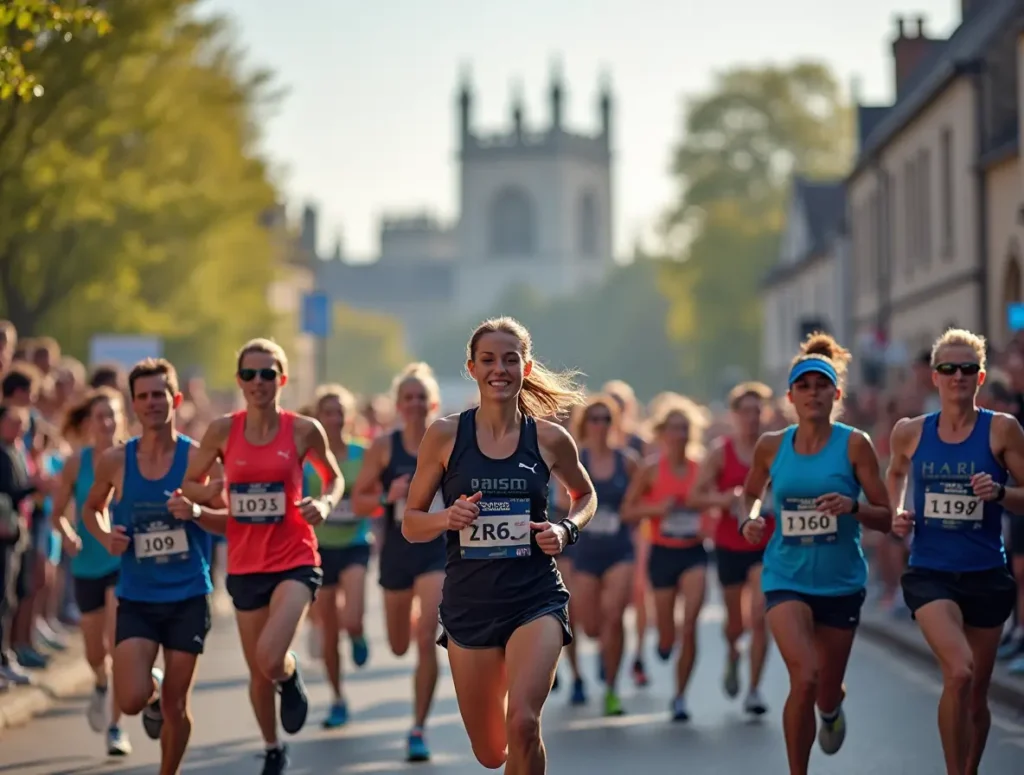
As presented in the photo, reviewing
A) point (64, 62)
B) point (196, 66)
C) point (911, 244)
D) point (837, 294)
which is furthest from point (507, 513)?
point (837, 294)

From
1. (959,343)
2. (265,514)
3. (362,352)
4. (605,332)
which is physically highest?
(605,332)

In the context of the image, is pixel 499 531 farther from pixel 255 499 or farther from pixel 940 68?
pixel 940 68

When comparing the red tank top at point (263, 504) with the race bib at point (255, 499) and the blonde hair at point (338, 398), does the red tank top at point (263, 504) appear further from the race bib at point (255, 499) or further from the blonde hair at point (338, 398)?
the blonde hair at point (338, 398)

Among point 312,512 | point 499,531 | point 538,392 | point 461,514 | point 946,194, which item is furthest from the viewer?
point 946,194

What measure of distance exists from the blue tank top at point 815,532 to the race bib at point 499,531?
188 cm

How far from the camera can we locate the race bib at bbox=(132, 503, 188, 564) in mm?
9984

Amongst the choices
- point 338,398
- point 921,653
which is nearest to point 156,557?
point 338,398

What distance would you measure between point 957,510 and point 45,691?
6922 mm

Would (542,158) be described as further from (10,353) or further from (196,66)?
(10,353)

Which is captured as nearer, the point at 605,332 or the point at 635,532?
the point at 635,532

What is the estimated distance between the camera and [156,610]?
9.86 m

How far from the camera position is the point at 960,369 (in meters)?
9.52

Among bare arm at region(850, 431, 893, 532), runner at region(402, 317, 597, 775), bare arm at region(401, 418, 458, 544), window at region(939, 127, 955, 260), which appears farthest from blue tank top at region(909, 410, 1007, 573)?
window at region(939, 127, 955, 260)

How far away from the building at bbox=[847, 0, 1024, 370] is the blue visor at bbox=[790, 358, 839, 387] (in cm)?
1981
